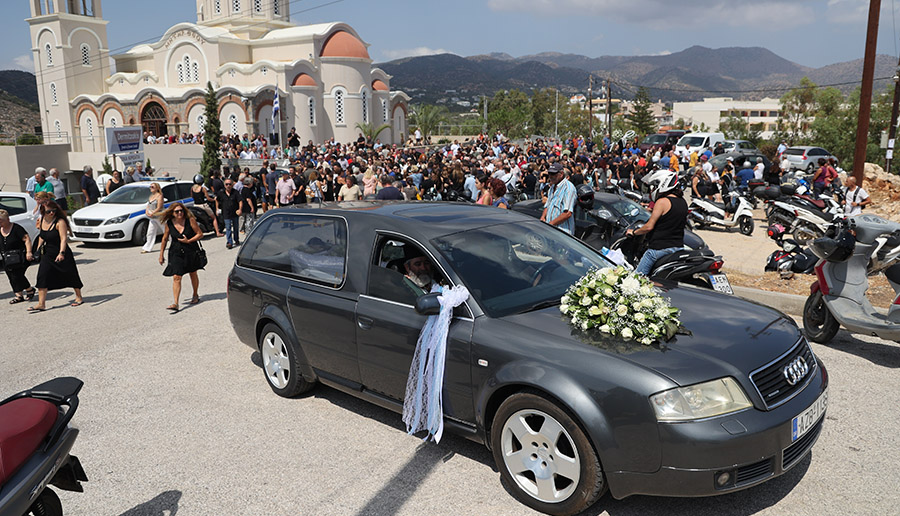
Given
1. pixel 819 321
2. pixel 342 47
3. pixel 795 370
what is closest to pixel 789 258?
pixel 819 321

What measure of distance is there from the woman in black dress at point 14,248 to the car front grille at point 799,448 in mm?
10321

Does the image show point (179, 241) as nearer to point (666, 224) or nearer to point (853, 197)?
point (666, 224)

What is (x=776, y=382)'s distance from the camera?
3.62 m

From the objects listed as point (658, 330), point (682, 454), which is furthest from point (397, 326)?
point (682, 454)

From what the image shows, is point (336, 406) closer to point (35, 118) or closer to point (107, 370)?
point (107, 370)

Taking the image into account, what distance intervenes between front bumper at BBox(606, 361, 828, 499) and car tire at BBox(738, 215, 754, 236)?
1259cm

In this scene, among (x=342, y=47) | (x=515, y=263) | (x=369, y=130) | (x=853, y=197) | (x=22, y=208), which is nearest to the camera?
(x=515, y=263)

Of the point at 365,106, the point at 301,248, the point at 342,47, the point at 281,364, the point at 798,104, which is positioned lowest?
the point at 281,364

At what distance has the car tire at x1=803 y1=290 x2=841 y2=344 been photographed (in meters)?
6.57

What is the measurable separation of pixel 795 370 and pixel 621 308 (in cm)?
110

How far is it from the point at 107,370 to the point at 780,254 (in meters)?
8.52

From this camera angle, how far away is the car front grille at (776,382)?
352 centimetres

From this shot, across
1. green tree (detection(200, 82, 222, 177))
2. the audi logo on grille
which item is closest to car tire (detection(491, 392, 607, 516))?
the audi logo on grille

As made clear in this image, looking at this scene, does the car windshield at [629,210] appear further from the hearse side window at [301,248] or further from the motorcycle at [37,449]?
the motorcycle at [37,449]
